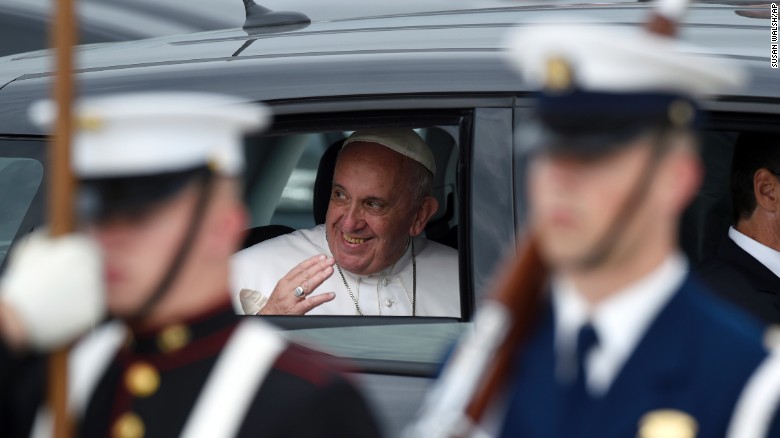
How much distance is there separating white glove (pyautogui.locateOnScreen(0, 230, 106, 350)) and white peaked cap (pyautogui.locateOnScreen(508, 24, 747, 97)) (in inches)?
22.4

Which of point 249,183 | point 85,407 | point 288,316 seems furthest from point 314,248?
point 85,407

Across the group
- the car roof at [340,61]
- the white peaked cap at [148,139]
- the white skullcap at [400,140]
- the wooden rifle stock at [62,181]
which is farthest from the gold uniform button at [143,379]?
the white skullcap at [400,140]

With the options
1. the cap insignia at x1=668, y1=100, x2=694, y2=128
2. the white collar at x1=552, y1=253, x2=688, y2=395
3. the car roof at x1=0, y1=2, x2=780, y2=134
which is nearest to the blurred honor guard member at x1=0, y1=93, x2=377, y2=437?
the white collar at x1=552, y1=253, x2=688, y2=395

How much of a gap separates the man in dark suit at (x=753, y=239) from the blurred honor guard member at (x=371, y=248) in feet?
2.23

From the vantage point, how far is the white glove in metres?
1.65

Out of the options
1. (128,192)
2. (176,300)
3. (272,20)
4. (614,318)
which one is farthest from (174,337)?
(272,20)

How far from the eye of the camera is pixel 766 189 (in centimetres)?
372

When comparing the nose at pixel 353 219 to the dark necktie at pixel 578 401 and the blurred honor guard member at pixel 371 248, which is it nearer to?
the blurred honor guard member at pixel 371 248

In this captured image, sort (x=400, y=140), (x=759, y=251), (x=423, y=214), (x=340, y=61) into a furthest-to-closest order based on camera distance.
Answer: (x=423, y=214)
(x=400, y=140)
(x=759, y=251)
(x=340, y=61)

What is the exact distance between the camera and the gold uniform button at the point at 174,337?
181cm

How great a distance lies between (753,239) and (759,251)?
3 centimetres

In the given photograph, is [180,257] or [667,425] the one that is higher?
[180,257]

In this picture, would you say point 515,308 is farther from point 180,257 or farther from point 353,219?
point 353,219

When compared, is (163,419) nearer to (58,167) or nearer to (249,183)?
(58,167)
